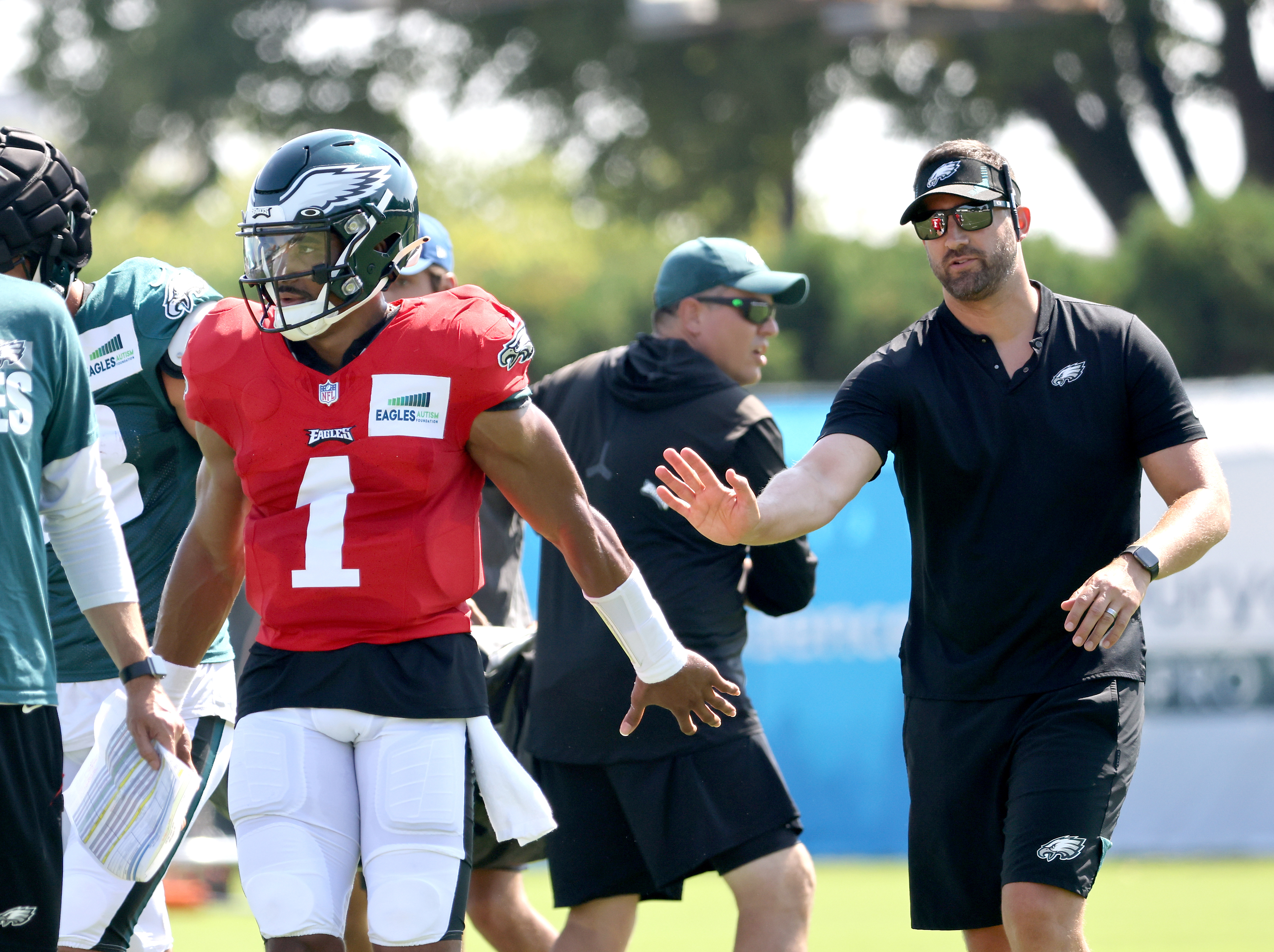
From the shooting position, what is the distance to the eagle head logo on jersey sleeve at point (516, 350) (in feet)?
12.3

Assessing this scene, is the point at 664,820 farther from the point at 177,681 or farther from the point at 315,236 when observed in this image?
the point at 315,236

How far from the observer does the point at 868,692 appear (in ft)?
37.4

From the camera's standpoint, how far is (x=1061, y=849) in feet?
13.9

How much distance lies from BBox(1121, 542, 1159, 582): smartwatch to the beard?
2.75 ft

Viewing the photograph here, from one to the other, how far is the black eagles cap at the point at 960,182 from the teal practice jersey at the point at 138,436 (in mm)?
1950

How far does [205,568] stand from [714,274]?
7.38ft

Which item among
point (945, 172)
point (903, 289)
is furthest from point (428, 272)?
point (903, 289)

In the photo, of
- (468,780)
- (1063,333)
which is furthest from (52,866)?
(1063,333)

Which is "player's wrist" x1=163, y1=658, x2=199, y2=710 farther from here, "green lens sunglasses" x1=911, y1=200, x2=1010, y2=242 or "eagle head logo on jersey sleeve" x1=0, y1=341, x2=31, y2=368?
"green lens sunglasses" x1=911, y1=200, x2=1010, y2=242

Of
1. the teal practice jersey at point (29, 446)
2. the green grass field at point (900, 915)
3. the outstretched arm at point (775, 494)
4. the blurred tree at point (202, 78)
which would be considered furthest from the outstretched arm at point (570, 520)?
the blurred tree at point (202, 78)

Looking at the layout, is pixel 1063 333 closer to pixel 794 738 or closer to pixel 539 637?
pixel 539 637

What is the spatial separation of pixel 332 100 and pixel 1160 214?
37.6 ft

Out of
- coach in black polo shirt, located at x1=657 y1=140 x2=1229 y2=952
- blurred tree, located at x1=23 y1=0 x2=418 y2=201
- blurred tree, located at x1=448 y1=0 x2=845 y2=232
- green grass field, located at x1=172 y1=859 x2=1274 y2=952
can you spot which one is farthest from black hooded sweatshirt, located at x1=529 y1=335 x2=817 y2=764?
blurred tree, located at x1=23 y1=0 x2=418 y2=201

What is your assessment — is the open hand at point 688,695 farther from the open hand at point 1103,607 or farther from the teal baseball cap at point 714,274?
the teal baseball cap at point 714,274
